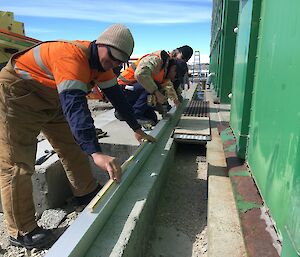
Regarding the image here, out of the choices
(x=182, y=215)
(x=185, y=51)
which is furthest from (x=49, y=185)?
(x=185, y=51)

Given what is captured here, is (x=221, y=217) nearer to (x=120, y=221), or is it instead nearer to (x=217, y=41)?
(x=120, y=221)

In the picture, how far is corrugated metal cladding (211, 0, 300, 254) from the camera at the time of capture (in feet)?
4.80

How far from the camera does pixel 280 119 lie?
5.81ft

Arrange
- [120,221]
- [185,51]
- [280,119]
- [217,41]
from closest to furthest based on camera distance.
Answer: [280,119] < [120,221] < [185,51] < [217,41]

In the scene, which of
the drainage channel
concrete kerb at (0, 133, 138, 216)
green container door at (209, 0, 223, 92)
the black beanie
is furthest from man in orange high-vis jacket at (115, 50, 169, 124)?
green container door at (209, 0, 223, 92)

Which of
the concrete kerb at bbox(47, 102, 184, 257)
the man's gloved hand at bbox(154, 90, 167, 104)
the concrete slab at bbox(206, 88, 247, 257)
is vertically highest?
the man's gloved hand at bbox(154, 90, 167, 104)

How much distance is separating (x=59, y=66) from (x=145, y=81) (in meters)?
2.23

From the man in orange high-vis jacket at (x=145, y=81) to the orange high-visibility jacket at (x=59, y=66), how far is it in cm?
164

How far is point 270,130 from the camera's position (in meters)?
2.00

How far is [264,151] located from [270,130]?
0.67ft

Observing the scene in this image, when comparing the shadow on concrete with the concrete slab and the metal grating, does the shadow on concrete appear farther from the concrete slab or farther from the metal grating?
the metal grating

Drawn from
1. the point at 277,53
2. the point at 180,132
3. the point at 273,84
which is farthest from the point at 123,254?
the point at 180,132

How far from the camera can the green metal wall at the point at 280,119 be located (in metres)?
1.34

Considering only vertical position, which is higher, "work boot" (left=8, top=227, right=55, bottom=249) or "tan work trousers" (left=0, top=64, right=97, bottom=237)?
"tan work trousers" (left=0, top=64, right=97, bottom=237)
